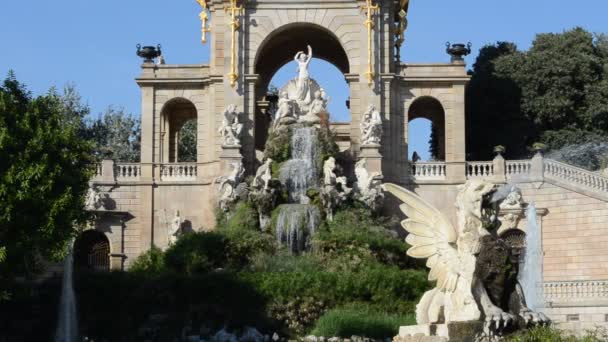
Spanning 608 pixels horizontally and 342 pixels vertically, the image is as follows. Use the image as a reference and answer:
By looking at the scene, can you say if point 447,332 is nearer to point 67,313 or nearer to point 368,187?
point 67,313

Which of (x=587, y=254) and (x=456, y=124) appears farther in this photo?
(x=456, y=124)

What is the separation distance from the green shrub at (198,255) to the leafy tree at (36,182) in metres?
5.33

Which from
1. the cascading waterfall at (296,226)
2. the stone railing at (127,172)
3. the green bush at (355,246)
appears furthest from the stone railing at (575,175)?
the stone railing at (127,172)

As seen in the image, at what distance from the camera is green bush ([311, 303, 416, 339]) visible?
3375 cm

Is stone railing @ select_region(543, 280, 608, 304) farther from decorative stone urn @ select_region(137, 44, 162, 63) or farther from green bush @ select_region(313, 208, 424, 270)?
decorative stone urn @ select_region(137, 44, 162, 63)

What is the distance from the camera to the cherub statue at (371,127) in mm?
44125

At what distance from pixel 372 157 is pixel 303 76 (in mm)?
3857

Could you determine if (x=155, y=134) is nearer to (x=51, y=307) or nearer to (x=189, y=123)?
(x=51, y=307)

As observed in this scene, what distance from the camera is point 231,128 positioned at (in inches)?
1738

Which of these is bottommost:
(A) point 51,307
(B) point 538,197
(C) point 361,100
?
(A) point 51,307

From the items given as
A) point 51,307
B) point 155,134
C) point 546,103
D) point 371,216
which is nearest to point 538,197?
point 371,216

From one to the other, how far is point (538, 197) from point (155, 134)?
13.0m

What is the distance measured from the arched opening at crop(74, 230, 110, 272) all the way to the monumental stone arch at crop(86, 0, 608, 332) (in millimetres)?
197

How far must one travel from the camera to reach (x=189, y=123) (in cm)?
6372
